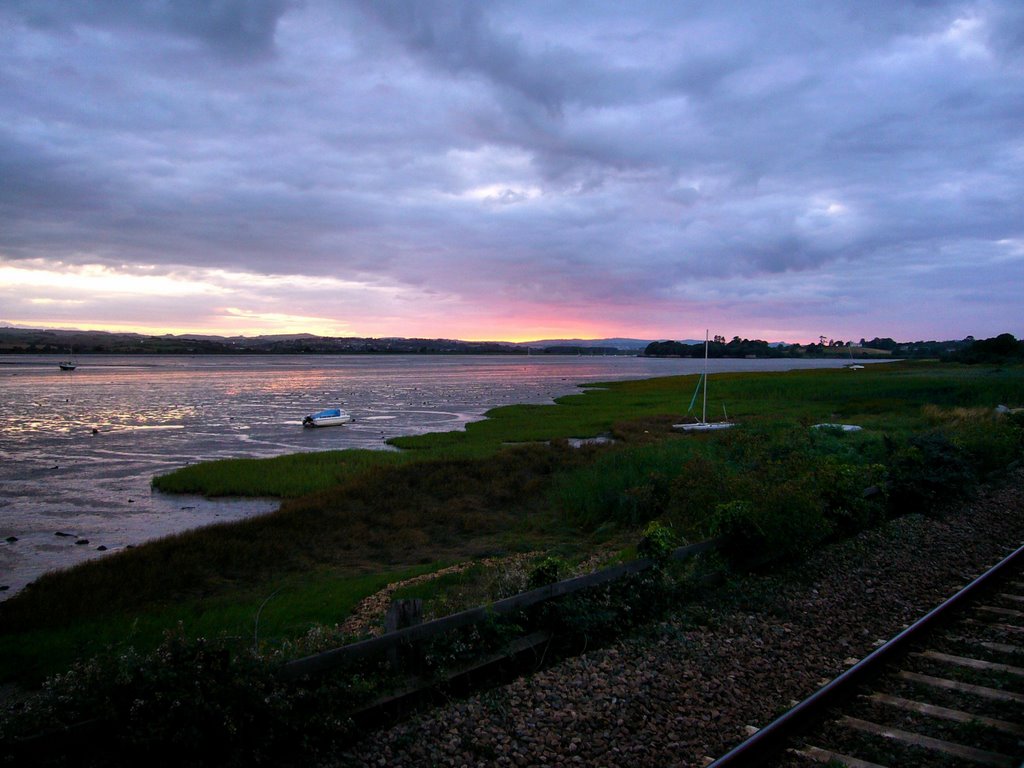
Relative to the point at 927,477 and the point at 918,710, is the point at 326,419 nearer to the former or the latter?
the point at 927,477

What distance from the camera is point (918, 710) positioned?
241 inches

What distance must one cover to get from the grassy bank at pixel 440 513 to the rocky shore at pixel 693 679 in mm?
1227

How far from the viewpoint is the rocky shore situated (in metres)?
5.54

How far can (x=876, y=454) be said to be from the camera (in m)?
18.7

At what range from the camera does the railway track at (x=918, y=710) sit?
541 centimetres

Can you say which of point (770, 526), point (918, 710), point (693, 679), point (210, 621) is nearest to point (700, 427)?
point (770, 526)

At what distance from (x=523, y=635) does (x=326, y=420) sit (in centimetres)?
3778

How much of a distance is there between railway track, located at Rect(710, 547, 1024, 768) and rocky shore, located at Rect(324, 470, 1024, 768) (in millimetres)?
288

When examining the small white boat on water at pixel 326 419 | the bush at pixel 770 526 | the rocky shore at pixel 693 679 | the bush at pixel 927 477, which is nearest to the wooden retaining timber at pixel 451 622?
the rocky shore at pixel 693 679

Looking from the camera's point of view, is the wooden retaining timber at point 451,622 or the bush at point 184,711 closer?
the bush at point 184,711

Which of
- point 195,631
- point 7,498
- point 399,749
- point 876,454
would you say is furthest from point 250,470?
point 399,749

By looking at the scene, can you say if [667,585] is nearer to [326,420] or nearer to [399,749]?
[399,749]

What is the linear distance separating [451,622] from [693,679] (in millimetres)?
2334

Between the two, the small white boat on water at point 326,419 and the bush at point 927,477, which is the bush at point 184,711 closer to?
the bush at point 927,477
